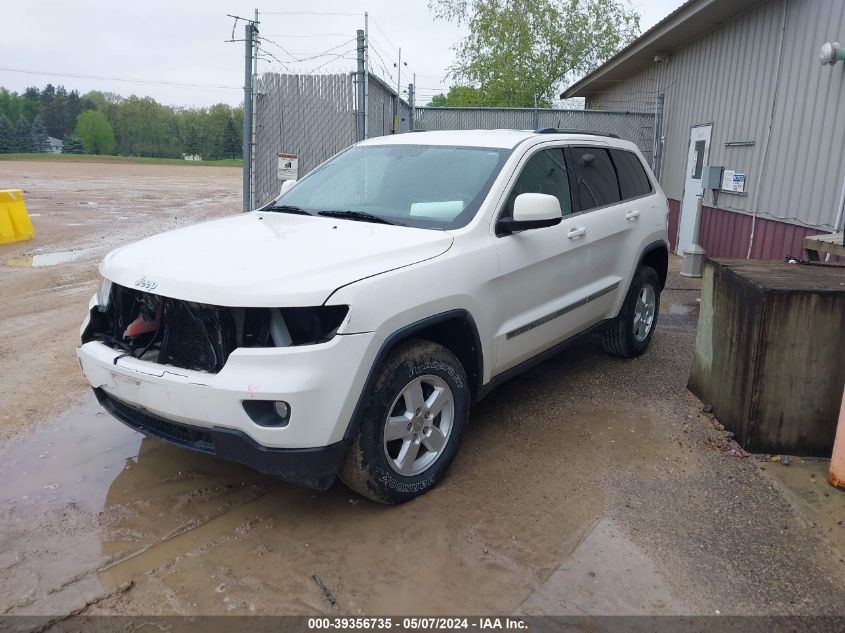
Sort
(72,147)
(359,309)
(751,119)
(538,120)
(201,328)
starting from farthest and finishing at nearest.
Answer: (72,147) < (538,120) < (751,119) < (201,328) < (359,309)

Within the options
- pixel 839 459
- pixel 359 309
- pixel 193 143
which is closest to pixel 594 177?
pixel 839 459

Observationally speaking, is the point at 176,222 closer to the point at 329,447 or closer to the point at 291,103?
the point at 291,103

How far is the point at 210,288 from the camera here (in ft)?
9.66

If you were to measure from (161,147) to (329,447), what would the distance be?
11641 centimetres

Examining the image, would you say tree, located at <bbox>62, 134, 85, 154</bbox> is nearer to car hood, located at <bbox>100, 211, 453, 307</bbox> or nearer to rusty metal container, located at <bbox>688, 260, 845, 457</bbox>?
car hood, located at <bbox>100, 211, 453, 307</bbox>

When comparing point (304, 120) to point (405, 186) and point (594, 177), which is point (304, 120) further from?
point (405, 186)

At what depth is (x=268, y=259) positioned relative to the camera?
316 centimetres

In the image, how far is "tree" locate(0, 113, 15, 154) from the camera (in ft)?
262

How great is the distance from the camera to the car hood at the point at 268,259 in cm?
291

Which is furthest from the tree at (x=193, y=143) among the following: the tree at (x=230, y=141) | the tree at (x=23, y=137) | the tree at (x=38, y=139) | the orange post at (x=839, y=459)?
the orange post at (x=839, y=459)

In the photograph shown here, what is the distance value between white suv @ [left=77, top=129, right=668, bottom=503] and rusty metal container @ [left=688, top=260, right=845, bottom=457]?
1066 millimetres

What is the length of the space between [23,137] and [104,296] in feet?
315

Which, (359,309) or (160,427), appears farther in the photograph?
(160,427)

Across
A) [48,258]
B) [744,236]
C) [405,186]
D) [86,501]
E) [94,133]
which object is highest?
[94,133]
